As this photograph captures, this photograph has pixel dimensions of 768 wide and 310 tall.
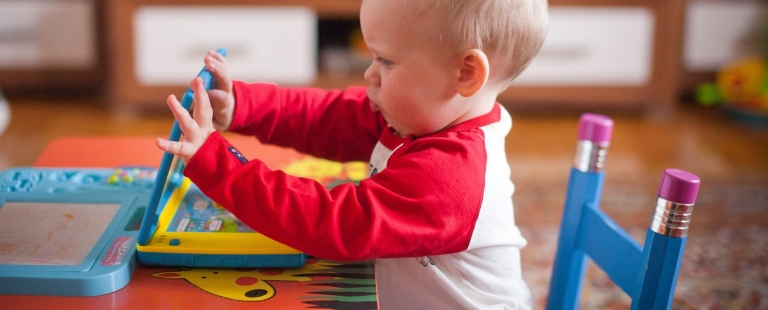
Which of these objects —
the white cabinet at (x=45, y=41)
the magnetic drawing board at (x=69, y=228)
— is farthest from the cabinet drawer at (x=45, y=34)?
the magnetic drawing board at (x=69, y=228)

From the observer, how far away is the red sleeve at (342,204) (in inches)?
26.1

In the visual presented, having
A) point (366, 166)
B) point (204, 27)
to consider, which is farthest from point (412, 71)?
point (204, 27)

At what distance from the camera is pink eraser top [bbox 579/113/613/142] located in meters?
0.90

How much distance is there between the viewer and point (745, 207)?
1.96 m

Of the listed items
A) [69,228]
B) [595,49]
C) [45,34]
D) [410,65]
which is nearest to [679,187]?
[410,65]

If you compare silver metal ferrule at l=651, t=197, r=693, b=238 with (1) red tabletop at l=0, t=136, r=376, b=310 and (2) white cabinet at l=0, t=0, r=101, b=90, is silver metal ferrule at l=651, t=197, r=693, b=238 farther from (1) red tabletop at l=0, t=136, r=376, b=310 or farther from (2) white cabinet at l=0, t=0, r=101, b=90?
(2) white cabinet at l=0, t=0, r=101, b=90

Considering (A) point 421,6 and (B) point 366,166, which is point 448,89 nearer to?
(A) point 421,6

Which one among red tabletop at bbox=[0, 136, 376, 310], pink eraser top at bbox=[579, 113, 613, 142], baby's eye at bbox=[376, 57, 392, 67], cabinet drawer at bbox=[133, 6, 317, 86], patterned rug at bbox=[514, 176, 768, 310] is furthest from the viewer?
cabinet drawer at bbox=[133, 6, 317, 86]

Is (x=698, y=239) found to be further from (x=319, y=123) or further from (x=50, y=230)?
(x=50, y=230)

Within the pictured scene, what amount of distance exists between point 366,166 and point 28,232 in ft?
1.44

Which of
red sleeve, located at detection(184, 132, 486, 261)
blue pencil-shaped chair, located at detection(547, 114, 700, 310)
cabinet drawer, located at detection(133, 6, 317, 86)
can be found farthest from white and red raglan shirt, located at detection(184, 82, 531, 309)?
cabinet drawer, located at detection(133, 6, 317, 86)

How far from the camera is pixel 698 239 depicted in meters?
1.79

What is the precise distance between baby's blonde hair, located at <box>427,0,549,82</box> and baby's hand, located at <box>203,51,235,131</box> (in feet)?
0.87

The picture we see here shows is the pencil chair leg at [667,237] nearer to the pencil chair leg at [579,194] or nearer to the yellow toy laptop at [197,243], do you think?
the pencil chair leg at [579,194]
